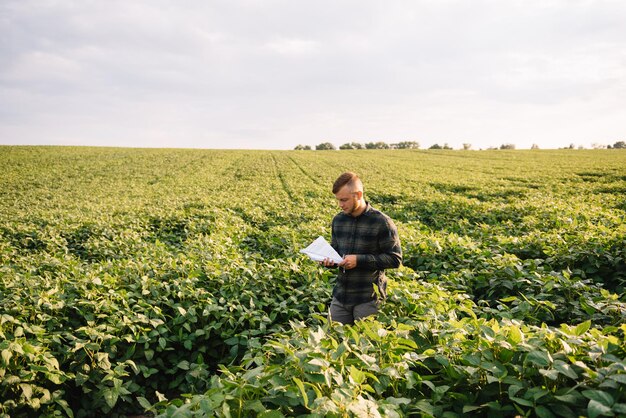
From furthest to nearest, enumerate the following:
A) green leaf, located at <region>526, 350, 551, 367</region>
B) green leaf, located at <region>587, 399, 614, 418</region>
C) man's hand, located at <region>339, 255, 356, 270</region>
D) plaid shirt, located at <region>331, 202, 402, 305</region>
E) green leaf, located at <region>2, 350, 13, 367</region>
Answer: plaid shirt, located at <region>331, 202, 402, 305</region>
man's hand, located at <region>339, 255, 356, 270</region>
green leaf, located at <region>2, 350, 13, 367</region>
green leaf, located at <region>526, 350, 551, 367</region>
green leaf, located at <region>587, 399, 614, 418</region>

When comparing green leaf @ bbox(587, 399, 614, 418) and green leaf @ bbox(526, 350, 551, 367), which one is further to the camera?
green leaf @ bbox(526, 350, 551, 367)

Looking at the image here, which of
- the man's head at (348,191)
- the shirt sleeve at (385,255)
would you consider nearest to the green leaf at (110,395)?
the shirt sleeve at (385,255)

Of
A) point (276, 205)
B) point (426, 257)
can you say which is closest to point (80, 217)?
point (276, 205)

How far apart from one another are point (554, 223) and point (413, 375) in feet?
30.5

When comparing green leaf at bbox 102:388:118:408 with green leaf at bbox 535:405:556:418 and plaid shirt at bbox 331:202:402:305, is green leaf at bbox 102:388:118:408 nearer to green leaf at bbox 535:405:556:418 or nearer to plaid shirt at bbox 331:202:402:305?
plaid shirt at bbox 331:202:402:305

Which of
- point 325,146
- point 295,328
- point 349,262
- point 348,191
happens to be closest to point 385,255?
point 349,262

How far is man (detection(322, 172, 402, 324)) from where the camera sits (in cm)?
363

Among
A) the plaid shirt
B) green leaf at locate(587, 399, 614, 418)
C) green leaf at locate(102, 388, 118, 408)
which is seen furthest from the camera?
the plaid shirt

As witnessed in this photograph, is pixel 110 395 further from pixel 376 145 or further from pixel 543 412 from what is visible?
pixel 376 145

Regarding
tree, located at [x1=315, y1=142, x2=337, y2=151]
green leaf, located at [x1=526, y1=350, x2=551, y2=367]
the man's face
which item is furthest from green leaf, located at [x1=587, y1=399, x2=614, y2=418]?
tree, located at [x1=315, y1=142, x2=337, y2=151]

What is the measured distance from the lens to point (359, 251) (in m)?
3.83

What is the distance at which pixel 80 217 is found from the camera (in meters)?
11.2

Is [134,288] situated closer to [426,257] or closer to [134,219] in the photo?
[426,257]

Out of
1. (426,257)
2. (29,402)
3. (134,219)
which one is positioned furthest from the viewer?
(134,219)
